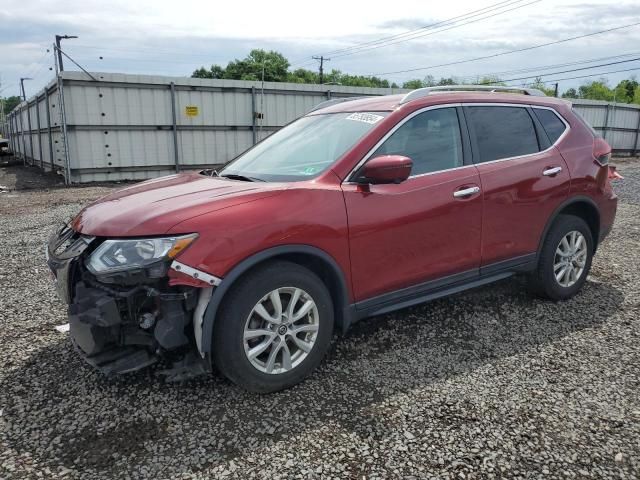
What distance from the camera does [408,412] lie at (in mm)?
2766

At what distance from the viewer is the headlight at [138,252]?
2.51m

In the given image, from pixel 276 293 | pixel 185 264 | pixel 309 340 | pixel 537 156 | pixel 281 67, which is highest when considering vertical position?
pixel 281 67

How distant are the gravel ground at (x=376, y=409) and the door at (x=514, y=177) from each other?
0.66 meters

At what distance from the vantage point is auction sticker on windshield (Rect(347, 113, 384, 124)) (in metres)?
3.40

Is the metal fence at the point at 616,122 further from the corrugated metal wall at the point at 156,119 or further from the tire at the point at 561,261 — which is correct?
the tire at the point at 561,261

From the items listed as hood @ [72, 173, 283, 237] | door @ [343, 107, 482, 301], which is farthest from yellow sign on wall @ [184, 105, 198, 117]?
door @ [343, 107, 482, 301]

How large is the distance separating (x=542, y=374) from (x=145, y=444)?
243cm

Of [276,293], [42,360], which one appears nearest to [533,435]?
[276,293]

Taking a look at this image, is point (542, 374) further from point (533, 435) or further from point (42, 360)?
point (42, 360)


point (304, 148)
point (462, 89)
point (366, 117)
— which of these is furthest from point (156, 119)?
point (366, 117)

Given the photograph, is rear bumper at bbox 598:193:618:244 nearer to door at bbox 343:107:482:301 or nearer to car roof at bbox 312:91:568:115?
car roof at bbox 312:91:568:115

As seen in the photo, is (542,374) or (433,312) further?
(433,312)

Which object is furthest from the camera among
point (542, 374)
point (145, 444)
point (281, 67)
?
point (281, 67)

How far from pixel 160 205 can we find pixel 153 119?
476 inches
